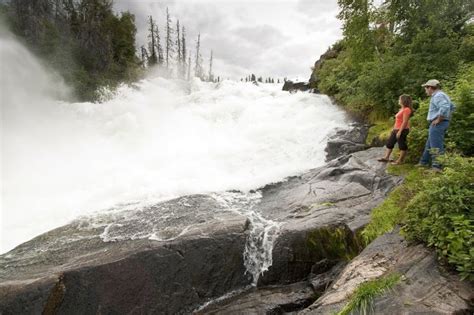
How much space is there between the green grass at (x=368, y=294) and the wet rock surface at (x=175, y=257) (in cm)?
190

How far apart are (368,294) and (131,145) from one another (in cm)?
1437

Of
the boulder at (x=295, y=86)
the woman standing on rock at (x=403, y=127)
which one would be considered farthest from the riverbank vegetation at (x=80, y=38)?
the woman standing on rock at (x=403, y=127)

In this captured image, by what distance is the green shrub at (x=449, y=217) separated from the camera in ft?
12.3

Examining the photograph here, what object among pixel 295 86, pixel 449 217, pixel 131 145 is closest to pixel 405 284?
pixel 449 217

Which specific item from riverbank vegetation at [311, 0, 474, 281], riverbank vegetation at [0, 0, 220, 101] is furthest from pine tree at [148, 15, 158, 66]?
riverbank vegetation at [311, 0, 474, 281]

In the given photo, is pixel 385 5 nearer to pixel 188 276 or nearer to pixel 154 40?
pixel 188 276

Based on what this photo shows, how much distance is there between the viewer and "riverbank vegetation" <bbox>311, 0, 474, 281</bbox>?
4145 mm

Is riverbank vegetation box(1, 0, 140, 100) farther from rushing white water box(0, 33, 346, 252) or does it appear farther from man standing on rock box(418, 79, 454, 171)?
man standing on rock box(418, 79, 454, 171)

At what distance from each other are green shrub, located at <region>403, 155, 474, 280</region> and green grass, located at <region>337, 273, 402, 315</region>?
0.72 meters

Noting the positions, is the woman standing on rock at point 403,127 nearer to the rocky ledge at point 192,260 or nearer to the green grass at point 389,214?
the rocky ledge at point 192,260

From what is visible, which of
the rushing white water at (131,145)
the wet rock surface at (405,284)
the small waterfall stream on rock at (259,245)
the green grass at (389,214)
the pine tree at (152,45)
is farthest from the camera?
the pine tree at (152,45)

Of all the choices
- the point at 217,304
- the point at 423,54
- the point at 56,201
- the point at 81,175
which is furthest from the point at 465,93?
the point at 81,175

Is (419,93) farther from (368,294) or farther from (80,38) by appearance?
(80,38)

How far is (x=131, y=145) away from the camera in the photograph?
1633cm
